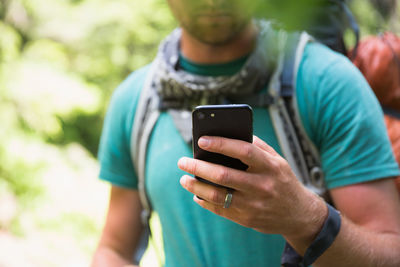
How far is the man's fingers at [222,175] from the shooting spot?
90 centimetres

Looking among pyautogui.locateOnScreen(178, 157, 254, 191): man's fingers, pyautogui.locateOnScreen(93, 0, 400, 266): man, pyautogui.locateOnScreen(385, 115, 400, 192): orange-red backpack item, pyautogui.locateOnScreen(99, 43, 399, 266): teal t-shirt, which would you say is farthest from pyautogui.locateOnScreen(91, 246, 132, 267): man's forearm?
pyautogui.locateOnScreen(385, 115, 400, 192): orange-red backpack item

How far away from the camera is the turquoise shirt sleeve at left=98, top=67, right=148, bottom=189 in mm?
1638

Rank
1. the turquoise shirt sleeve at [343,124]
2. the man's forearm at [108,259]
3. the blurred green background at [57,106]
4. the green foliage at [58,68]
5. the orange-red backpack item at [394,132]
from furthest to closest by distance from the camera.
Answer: the green foliage at [58,68], the blurred green background at [57,106], the man's forearm at [108,259], the orange-red backpack item at [394,132], the turquoise shirt sleeve at [343,124]

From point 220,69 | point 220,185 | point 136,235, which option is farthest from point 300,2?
point 136,235

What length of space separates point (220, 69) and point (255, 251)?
647mm

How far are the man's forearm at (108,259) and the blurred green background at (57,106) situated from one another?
11.1 ft

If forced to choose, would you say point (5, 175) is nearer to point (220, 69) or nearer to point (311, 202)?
point (220, 69)

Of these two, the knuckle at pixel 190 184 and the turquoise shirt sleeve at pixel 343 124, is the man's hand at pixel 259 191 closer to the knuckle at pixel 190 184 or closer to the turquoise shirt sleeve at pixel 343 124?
the knuckle at pixel 190 184

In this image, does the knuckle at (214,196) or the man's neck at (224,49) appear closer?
the knuckle at (214,196)

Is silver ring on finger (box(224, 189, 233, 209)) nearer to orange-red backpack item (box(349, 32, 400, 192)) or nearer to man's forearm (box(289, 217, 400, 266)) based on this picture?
man's forearm (box(289, 217, 400, 266))

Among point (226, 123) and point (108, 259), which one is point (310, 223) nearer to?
point (226, 123)

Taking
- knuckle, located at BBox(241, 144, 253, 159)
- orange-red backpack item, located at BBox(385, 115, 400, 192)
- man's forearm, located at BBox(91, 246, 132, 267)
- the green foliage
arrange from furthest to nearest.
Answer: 1. the green foliage
2. man's forearm, located at BBox(91, 246, 132, 267)
3. orange-red backpack item, located at BBox(385, 115, 400, 192)
4. knuckle, located at BBox(241, 144, 253, 159)

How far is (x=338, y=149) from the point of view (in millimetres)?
1256

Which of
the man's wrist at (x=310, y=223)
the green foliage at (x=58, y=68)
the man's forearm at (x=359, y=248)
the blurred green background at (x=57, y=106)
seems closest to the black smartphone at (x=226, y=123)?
the man's wrist at (x=310, y=223)
